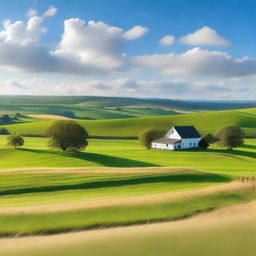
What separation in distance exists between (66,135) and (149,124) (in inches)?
2894

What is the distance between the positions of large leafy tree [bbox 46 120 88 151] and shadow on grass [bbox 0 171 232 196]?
26.7 meters

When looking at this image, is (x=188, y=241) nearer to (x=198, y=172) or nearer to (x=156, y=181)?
(x=156, y=181)

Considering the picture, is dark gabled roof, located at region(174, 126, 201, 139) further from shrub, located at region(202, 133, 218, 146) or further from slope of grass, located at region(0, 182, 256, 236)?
slope of grass, located at region(0, 182, 256, 236)

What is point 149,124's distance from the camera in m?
133

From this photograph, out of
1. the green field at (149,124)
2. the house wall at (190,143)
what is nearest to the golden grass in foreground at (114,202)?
the house wall at (190,143)

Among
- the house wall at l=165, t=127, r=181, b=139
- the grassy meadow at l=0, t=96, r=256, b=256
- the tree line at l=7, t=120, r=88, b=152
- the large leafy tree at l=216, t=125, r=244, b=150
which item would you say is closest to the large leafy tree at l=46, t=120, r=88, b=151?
the tree line at l=7, t=120, r=88, b=152

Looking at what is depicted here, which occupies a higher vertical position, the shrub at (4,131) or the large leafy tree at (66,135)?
the large leafy tree at (66,135)

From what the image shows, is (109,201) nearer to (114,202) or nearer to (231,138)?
(114,202)

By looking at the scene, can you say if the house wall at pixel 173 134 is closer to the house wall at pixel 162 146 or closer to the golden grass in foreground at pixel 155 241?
the house wall at pixel 162 146

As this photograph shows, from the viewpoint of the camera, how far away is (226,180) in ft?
134

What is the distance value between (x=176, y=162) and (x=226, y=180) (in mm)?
21509

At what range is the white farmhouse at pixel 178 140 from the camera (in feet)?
271

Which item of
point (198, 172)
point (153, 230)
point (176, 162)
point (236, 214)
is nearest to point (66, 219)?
point (153, 230)

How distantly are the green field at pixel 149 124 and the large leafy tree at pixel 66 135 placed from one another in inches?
2032
